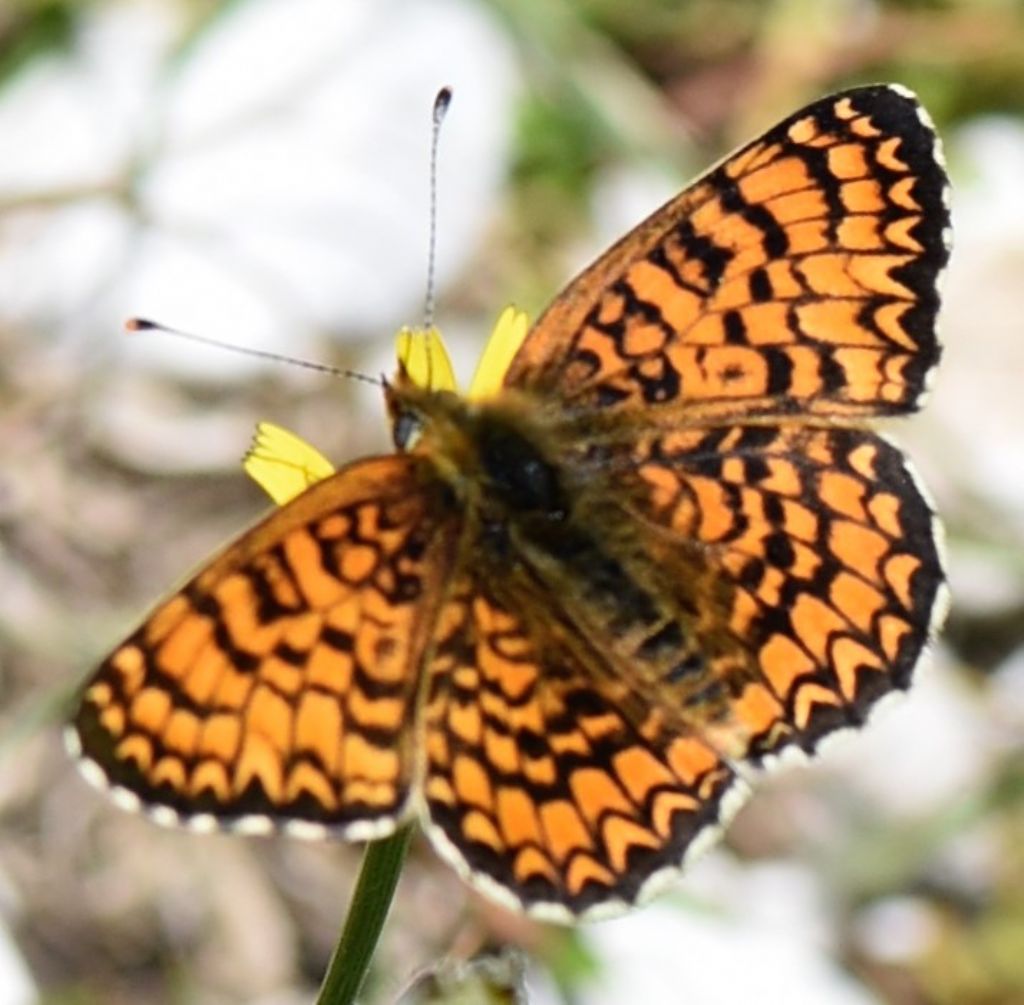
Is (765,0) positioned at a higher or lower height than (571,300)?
higher

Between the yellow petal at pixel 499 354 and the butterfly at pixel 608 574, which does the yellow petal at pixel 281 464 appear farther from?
the yellow petal at pixel 499 354

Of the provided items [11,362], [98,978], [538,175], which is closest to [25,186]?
[11,362]

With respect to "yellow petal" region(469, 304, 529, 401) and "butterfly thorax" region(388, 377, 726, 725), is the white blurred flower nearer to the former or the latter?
"yellow petal" region(469, 304, 529, 401)

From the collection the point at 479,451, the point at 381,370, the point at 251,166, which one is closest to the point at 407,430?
the point at 479,451

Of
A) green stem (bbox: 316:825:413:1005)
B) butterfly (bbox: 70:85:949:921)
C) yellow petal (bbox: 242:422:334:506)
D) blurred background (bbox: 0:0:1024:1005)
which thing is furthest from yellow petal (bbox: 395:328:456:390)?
blurred background (bbox: 0:0:1024:1005)

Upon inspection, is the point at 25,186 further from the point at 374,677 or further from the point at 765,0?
the point at 374,677

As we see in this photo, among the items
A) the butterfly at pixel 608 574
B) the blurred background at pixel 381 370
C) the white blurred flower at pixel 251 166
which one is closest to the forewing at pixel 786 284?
the butterfly at pixel 608 574
